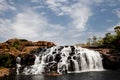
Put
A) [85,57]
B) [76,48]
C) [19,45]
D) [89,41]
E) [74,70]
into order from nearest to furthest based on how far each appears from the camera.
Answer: [74,70]
[85,57]
[76,48]
[19,45]
[89,41]

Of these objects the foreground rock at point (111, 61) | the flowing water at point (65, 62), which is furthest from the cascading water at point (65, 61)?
the foreground rock at point (111, 61)

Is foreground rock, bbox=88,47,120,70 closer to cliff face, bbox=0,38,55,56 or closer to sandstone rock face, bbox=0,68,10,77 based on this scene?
sandstone rock face, bbox=0,68,10,77

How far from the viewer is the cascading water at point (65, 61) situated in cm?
4788

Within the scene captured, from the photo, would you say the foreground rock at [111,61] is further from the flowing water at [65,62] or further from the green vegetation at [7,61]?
the green vegetation at [7,61]

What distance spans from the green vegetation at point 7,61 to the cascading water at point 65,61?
6.21 m

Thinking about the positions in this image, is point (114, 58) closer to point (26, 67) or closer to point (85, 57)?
point (85, 57)

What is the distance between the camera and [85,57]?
51.8 metres

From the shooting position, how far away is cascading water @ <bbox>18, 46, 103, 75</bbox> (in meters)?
47.9

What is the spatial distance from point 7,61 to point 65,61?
14356 mm

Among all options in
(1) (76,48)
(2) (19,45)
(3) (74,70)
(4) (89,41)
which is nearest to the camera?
(3) (74,70)

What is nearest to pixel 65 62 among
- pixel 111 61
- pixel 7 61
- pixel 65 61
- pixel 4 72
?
pixel 65 61

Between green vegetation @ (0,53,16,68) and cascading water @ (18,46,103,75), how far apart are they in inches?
244

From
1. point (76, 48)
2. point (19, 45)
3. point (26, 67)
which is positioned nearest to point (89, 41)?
point (19, 45)

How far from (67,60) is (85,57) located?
14.8ft
